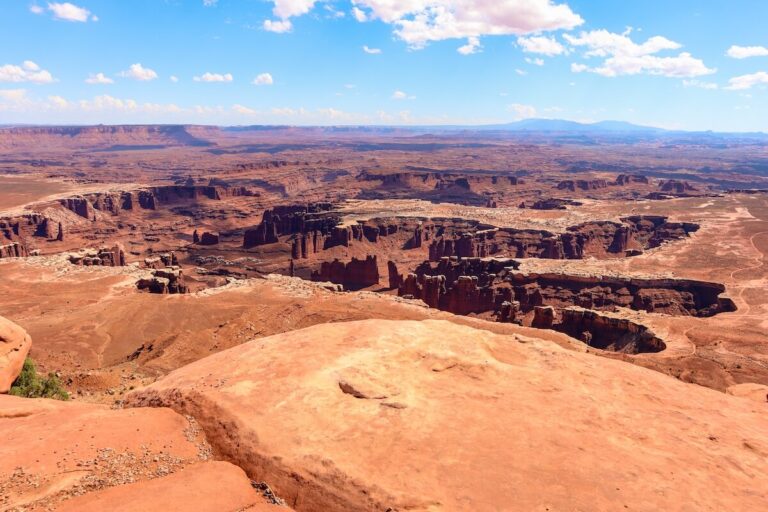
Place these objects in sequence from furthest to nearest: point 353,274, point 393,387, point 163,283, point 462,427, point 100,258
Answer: point 353,274, point 100,258, point 163,283, point 393,387, point 462,427

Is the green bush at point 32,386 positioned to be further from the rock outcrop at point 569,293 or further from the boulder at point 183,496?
the rock outcrop at point 569,293

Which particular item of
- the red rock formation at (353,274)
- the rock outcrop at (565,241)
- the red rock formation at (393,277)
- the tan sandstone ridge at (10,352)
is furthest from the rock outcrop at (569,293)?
the tan sandstone ridge at (10,352)

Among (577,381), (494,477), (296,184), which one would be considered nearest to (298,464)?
(494,477)

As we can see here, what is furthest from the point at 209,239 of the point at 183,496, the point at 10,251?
the point at 183,496

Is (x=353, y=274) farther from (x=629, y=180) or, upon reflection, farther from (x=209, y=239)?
(x=629, y=180)

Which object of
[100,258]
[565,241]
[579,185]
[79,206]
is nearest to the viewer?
[100,258]

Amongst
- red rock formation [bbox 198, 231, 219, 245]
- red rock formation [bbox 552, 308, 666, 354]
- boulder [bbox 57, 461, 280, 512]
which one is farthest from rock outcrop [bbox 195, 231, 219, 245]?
boulder [bbox 57, 461, 280, 512]

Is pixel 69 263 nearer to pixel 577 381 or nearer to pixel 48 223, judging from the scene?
pixel 48 223
